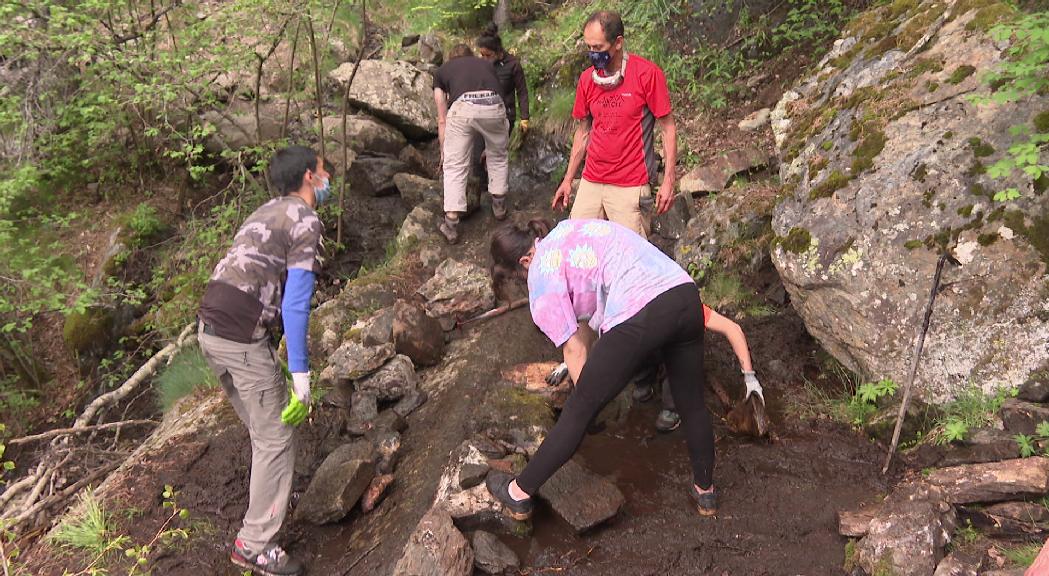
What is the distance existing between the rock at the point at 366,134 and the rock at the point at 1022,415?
27.2 feet

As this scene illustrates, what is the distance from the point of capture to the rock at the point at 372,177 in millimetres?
8547

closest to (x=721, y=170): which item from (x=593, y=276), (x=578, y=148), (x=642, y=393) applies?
(x=578, y=148)

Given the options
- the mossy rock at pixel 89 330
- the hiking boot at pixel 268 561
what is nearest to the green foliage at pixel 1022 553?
the hiking boot at pixel 268 561

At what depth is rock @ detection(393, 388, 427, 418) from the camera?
180 inches

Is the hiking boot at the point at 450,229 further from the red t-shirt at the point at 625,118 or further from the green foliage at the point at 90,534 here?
the green foliage at the point at 90,534

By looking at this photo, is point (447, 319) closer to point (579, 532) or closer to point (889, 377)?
point (579, 532)

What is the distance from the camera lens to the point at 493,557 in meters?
3.06

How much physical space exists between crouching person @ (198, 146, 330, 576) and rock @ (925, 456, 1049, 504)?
3.36 meters

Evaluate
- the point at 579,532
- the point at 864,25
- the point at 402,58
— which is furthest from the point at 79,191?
the point at 864,25

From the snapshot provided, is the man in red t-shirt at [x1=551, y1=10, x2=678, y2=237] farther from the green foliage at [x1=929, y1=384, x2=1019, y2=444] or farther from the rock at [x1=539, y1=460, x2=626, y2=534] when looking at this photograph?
the green foliage at [x1=929, y1=384, x2=1019, y2=444]

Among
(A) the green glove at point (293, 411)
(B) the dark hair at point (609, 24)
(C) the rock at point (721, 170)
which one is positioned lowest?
(C) the rock at point (721, 170)

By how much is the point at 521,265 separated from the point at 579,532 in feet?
4.83

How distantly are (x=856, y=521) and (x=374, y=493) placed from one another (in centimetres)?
276

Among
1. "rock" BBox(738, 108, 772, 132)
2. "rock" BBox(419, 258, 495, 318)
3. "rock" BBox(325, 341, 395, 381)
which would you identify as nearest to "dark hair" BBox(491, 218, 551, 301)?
"rock" BBox(325, 341, 395, 381)
